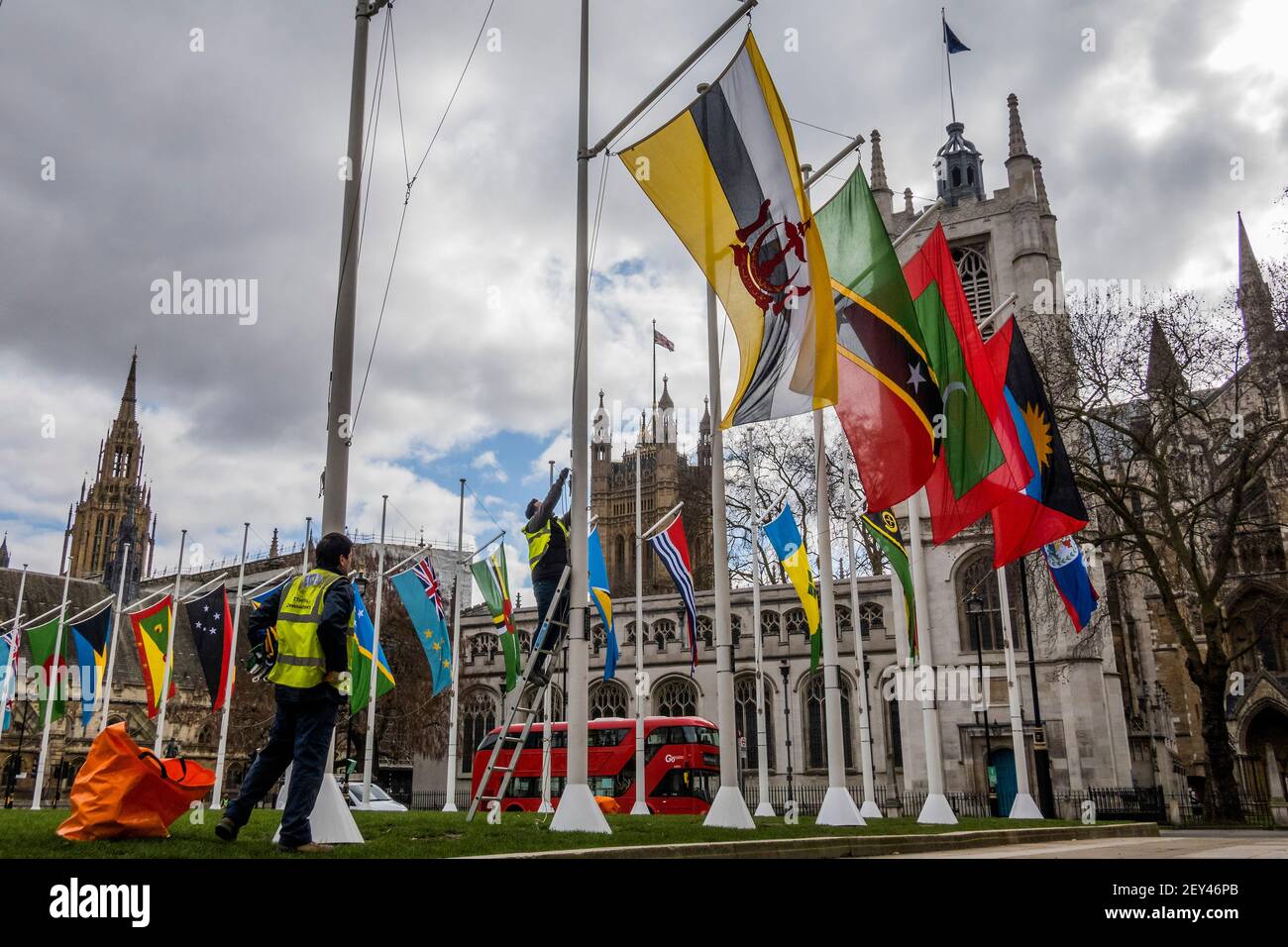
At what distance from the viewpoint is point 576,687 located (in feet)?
A: 35.1

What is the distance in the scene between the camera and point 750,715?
41531 millimetres

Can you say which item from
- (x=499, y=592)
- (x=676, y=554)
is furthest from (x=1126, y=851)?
(x=499, y=592)

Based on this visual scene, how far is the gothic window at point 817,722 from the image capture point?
38959 millimetres

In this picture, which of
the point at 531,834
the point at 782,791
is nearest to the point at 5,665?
the point at 782,791

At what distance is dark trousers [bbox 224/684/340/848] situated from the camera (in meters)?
6.57

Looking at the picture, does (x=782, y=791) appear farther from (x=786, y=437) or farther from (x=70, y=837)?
(x=70, y=837)

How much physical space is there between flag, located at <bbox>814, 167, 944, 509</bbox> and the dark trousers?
25.8 ft

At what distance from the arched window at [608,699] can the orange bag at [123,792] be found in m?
36.0

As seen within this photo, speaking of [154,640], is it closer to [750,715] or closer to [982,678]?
[750,715]

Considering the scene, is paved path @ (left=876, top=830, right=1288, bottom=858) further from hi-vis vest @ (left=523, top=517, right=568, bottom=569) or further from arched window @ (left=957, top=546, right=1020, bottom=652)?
arched window @ (left=957, top=546, right=1020, bottom=652)

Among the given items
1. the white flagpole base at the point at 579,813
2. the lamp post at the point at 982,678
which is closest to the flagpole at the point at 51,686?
the white flagpole base at the point at 579,813

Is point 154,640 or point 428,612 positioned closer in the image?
point 428,612

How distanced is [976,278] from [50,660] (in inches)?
1413

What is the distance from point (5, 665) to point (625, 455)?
77770 mm
